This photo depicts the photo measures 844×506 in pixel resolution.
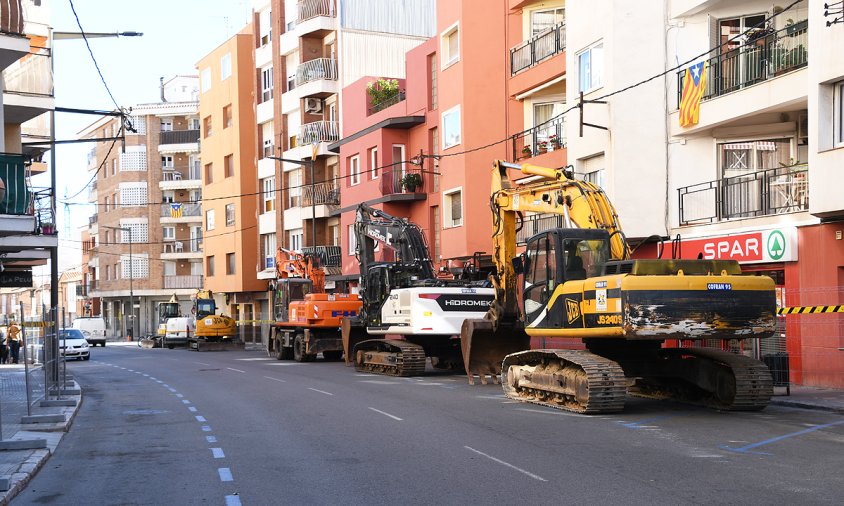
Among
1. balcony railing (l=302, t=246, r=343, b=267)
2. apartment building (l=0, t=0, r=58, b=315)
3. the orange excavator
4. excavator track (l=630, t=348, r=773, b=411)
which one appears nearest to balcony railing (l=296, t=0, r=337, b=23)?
balcony railing (l=302, t=246, r=343, b=267)

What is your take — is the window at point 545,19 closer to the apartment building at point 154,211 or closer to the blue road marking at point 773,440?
the blue road marking at point 773,440

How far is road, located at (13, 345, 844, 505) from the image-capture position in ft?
32.9

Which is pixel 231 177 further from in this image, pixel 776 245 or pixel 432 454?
pixel 432 454

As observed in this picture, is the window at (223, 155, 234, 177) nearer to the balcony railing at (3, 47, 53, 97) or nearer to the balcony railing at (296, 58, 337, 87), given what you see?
the balcony railing at (296, 58, 337, 87)

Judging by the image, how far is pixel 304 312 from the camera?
3631 centimetres

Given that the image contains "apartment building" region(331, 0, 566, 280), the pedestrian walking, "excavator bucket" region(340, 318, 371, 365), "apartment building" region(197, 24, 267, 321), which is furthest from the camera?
"apartment building" region(197, 24, 267, 321)

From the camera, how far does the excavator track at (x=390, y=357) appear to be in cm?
2653

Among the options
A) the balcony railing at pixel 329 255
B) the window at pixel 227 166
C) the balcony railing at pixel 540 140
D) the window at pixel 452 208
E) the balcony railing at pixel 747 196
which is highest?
the window at pixel 227 166

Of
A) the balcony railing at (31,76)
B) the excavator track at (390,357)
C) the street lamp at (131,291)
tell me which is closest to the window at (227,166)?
the street lamp at (131,291)

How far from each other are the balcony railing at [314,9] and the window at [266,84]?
5.78 m

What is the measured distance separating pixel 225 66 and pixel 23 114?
41819 mm

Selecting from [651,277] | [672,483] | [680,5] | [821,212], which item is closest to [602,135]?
[680,5]

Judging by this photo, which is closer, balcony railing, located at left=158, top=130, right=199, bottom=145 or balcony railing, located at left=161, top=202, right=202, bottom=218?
balcony railing, located at left=161, top=202, right=202, bottom=218

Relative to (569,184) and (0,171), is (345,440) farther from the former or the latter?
(0,171)
